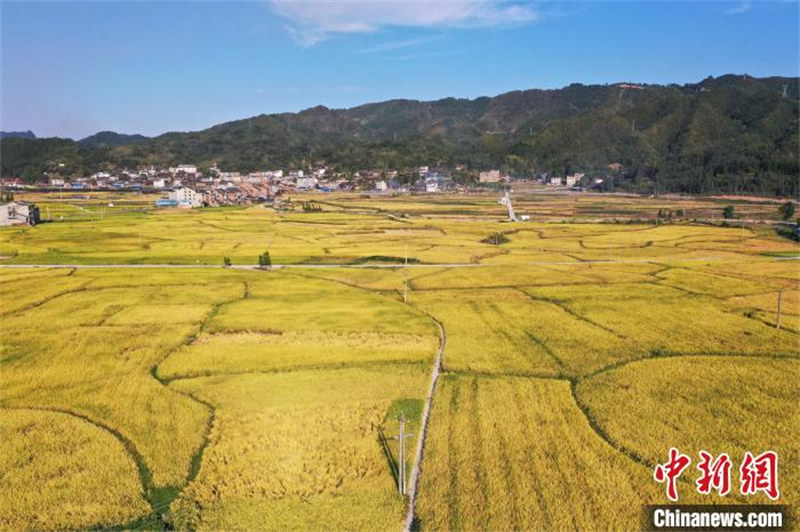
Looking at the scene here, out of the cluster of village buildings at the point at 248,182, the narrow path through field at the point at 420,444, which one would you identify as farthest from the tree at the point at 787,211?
the cluster of village buildings at the point at 248,182

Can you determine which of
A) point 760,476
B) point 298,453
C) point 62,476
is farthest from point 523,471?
point 62,476

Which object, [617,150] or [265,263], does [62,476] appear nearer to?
[265,263]

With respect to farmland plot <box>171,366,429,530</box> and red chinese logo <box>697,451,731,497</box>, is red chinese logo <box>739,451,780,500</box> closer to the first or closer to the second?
red chinese logo <box>697,451,731,497</box>

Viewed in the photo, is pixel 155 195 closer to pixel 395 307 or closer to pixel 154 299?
pixel 154 299

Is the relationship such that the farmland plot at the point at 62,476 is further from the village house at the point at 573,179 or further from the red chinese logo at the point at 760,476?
the village house at the point at 573,179

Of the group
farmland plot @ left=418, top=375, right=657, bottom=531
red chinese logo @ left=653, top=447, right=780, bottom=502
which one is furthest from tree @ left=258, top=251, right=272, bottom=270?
red chinese logo @ left=653, top=447, right=780, bottom=502

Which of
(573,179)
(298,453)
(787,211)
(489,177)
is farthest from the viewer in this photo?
(489,177)

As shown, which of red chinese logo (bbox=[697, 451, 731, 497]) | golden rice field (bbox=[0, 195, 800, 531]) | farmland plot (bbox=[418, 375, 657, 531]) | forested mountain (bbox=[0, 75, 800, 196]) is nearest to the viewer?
farmland plot (bbox=[418, 375, 657, 531])
